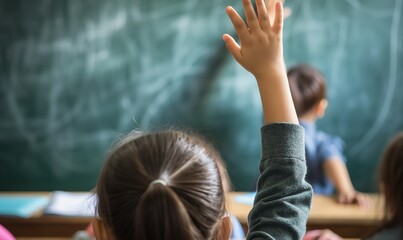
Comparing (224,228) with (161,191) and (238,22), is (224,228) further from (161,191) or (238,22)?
(238,22)

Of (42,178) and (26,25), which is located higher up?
(26,25)

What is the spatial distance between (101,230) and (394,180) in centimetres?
90

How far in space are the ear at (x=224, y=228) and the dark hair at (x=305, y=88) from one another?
68.8 inches

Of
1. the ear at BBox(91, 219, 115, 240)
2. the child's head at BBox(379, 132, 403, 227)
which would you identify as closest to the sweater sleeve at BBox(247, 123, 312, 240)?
the ear at BBox(91, 219, 115, 240)

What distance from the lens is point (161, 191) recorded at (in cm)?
77

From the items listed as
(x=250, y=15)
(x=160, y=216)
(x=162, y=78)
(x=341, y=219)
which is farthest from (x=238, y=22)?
(x=162, y=78)

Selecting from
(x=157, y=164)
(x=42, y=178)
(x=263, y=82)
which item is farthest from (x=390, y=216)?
(x=42, y=178)

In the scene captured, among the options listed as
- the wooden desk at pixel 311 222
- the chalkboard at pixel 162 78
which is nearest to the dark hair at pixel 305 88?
the chalkboard at pixel 162 78

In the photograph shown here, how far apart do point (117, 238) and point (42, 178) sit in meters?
2.36

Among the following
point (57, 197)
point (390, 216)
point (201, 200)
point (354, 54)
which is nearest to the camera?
point (201, 200)

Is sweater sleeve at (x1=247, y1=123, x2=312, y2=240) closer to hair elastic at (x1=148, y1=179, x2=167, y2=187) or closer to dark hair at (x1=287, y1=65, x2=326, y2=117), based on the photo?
hair elastic at (x1=148, y1=179, x2=167, y2=187)

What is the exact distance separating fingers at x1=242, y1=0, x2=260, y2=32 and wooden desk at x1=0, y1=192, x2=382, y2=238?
158 centimetres

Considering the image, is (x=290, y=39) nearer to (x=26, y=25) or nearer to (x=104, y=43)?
(x=104, y=43)

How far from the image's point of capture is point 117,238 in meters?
0.81
